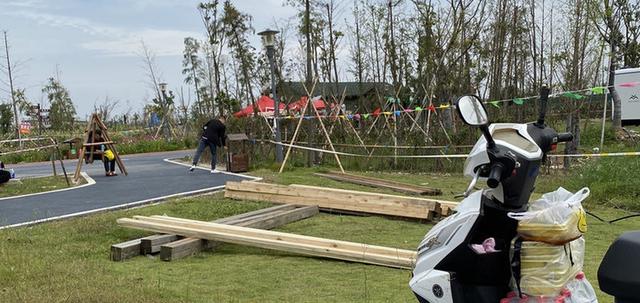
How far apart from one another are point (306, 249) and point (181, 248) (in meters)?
1.40

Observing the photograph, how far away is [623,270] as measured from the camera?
2.11m

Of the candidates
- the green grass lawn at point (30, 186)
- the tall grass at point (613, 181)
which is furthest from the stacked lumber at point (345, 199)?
the green grass lawn at point (30, 186)

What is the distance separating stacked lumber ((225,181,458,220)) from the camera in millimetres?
8055

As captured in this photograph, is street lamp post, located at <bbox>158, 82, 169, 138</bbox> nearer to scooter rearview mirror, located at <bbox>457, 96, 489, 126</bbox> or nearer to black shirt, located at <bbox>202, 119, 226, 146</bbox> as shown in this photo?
black shirt, located at <bbox>202, 119, 226, 146</bbox>

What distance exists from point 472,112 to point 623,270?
871 mm

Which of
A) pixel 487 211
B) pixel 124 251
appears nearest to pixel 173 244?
pixel 124 251

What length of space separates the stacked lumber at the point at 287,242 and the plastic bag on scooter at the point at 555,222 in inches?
120

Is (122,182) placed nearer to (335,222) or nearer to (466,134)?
(335,222)

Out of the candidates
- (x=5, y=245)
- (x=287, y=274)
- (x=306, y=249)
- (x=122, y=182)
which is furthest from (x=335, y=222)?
(x=122, y=182)

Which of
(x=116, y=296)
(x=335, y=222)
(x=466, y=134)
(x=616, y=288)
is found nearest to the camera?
(x=616, y=288)

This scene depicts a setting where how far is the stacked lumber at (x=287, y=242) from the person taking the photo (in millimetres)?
5594

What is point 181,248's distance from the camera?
618cm

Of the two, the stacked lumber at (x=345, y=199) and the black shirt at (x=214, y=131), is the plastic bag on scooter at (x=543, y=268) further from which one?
the black shirt at (x=214, y=131)

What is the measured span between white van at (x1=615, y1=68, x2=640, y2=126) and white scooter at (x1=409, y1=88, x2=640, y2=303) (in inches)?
864
